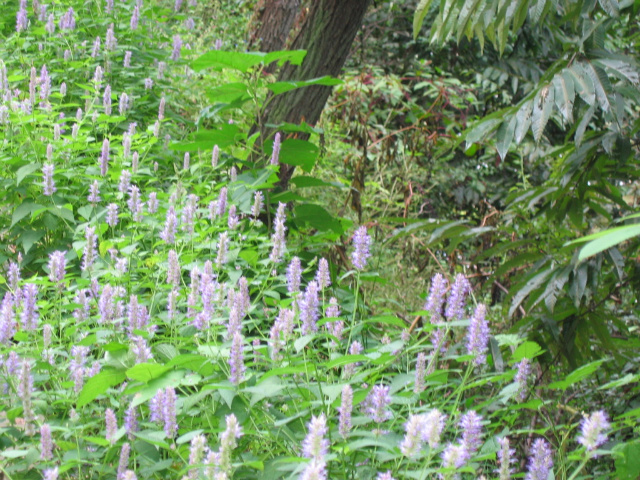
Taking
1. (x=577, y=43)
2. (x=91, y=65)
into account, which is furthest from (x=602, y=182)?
(x=91, y=65)

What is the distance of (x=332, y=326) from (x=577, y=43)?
58.2 inches

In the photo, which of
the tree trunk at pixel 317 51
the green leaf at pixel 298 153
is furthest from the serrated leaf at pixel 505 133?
the tree trunk at pixel 317 51

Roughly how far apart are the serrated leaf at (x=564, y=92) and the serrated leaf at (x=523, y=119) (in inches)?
4.0

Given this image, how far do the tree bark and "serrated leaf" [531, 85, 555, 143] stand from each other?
3.56m

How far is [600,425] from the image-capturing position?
1.18m

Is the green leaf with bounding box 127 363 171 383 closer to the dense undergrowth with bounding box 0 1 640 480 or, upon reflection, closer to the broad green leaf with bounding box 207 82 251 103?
the dense undergrowth with bounding box 0 1 640 480

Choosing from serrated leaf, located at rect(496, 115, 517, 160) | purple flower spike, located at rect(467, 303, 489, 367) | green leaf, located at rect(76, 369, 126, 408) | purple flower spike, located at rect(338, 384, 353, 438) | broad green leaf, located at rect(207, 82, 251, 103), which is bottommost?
green leaf, located at rect(76, 369, 126, 408)

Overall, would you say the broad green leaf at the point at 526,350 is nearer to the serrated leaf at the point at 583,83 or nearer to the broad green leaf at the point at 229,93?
the serrated leaf at the point at 583,83

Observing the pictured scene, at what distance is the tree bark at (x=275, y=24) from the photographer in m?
5.65

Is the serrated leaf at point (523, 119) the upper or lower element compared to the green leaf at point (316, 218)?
upper

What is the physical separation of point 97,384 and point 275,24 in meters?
4.60

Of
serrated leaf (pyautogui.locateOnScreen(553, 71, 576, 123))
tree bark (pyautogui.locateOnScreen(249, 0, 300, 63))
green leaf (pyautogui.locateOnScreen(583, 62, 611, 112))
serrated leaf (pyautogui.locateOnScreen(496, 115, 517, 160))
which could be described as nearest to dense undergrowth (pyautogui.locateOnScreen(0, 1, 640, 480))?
serrated leaf (pyautogui.locateOnScreen(496, 115, 517, 160))

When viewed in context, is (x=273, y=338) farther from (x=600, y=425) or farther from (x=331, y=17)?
(x=331, y=17)

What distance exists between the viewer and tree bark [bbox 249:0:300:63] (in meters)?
5.65
